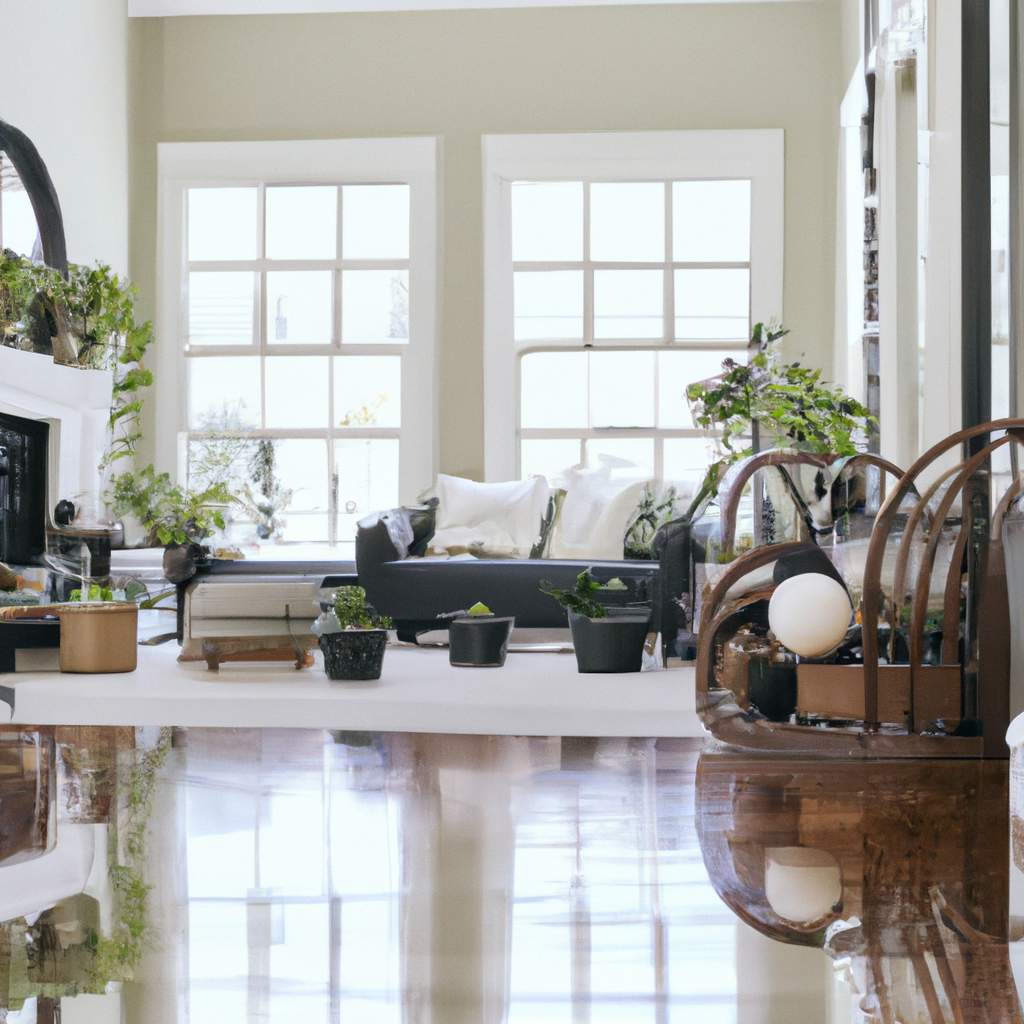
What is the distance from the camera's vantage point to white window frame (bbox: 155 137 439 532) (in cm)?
774

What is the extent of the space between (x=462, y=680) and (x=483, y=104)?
441 centimetres

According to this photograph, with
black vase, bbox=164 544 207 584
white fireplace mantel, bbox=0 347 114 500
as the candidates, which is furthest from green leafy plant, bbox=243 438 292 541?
black vase, bbox=164 544 207 584

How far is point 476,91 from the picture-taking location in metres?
7.73

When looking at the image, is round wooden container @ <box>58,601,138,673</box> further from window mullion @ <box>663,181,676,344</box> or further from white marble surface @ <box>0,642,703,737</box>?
window mullion @ <box>663,181,676,344</box>

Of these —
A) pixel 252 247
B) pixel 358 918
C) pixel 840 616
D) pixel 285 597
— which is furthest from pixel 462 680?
pixel 252 247

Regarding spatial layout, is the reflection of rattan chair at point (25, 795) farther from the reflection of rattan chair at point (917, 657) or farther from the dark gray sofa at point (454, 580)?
the dark gray sofa at point (454, 580)

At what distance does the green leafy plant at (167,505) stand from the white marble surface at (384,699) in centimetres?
98

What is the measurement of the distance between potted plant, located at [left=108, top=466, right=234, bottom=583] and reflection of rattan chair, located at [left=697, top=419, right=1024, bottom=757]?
11.8ft

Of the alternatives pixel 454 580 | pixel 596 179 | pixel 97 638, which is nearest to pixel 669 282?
pixel 596 179

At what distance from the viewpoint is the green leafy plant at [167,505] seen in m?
5.82

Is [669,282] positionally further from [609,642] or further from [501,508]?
[609,642]

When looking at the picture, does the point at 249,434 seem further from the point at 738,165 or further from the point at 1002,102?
the point at 1002,102

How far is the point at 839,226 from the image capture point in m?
7.39

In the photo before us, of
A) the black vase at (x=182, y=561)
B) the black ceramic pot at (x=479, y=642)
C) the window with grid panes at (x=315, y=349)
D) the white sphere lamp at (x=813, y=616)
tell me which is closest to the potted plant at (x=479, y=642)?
the black ceramic pot at (x=479, y=642)
